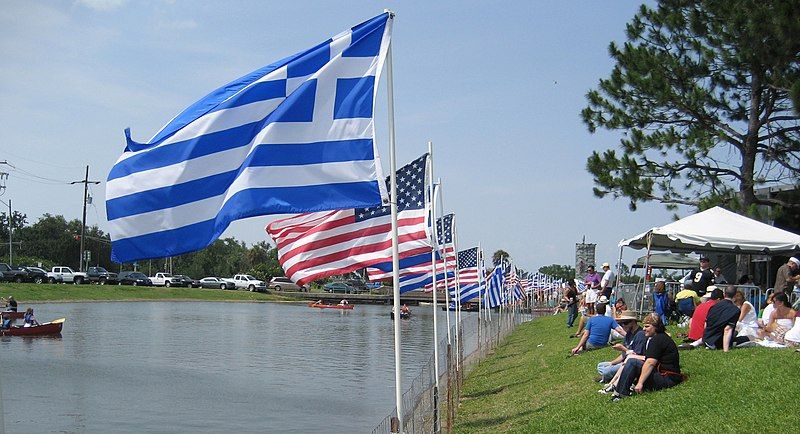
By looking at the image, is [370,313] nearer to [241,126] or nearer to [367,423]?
[367,423]

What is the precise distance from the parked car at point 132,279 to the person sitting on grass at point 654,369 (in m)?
84.5

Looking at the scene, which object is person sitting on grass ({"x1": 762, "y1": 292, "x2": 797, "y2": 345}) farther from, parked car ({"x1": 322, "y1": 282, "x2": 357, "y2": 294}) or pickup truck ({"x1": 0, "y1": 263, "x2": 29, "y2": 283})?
parked car ({"x1": 322, "y1": 282, "x2": 357, "y2": 294})

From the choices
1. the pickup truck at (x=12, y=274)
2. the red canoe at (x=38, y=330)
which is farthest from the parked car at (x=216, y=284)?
the red canoe at (x=38, y=330)

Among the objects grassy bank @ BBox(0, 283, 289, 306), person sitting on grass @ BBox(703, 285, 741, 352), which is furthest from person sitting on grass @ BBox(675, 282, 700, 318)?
grassy bank @ BBox(0, 283, 289, 306)

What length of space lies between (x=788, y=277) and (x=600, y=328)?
412 centimetres

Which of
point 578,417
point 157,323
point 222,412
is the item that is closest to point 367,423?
point 222,412

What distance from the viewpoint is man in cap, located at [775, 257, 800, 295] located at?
65.9 ft

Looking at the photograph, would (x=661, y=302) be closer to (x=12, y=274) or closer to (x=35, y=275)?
(x=12, y=274)

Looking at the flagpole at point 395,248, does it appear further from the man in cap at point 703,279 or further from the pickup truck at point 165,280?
the pickup truck at point 165,280

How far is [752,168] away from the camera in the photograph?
31.3 meters

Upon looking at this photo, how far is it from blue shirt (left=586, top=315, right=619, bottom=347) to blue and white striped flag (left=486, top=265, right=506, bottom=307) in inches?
618

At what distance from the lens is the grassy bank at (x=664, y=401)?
11.3 meters

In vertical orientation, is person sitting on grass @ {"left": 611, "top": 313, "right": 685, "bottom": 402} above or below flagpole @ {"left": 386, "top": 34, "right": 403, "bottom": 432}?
below

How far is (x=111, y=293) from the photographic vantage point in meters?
82.7
